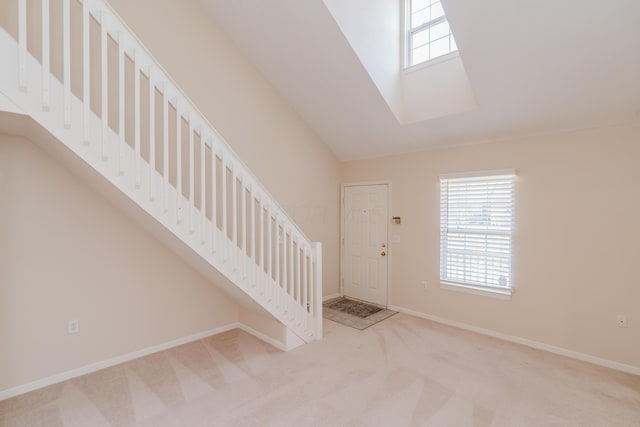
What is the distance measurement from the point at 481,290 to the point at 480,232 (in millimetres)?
732

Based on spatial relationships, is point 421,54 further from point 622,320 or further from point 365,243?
point 622,320

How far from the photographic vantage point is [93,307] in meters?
2.95

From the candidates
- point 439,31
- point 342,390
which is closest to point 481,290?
point 342,390

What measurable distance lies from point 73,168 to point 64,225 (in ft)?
1.84

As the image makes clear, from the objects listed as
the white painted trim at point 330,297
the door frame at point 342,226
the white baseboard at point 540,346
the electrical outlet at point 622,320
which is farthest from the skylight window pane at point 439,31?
the white painted trim at point 330,297

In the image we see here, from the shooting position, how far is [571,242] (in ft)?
10.6

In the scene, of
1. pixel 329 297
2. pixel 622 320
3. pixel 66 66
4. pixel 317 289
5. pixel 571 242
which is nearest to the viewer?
pixel 66 66

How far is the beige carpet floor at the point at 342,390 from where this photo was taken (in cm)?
224

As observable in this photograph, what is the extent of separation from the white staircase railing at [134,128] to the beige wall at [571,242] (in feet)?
7.66

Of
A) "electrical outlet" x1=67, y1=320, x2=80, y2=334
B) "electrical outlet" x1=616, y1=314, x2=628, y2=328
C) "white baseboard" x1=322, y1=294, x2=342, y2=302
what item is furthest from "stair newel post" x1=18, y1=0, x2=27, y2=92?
"electrical outlet" x1=616, y1=314, x2=628, y2=328

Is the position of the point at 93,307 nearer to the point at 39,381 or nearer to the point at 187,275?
the point at 39,381

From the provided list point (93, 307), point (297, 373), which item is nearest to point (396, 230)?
point (297, 373)

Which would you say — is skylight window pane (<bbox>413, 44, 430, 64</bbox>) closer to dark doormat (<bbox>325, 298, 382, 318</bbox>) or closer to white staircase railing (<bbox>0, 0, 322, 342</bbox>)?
white staircase railing (<bbox>0, 0, 322, 342</bbox>)

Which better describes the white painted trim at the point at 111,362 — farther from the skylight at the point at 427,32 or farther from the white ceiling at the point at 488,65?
the skylight at the point at 427,32
